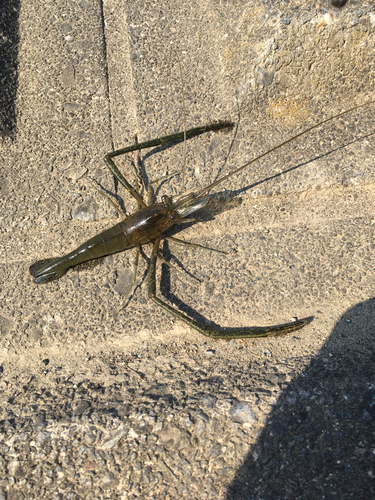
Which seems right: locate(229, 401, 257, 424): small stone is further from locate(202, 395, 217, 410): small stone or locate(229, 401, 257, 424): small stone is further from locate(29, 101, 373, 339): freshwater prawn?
locate(29, 101, 373, 339): freshwater prawn

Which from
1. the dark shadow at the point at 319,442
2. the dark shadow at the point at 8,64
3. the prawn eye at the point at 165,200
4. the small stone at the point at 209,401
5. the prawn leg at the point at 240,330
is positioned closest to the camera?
the dark shadow at the point at 319,442

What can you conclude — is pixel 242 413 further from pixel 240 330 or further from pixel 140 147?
pixel 140 147

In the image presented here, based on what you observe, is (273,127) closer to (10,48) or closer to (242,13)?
(242,13)

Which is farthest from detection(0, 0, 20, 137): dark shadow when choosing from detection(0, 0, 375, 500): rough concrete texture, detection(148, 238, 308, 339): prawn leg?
detection(148, 238, 308, 339): prawn leg

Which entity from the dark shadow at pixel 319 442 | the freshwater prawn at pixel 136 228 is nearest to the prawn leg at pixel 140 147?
the freshwater prawn at pixel 136 228

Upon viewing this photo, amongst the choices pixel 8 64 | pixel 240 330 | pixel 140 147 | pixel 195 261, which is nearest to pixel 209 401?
pixel 240 330

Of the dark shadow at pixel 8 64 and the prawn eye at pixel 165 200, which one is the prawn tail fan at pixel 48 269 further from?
the dark shadow at pixel 8 64
